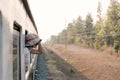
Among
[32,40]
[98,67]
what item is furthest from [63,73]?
[32,40]

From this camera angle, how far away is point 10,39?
281 centimetres

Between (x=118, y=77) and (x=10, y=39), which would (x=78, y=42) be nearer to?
(x=118, y=77)

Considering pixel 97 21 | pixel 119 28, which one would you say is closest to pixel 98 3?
pixel 97 21

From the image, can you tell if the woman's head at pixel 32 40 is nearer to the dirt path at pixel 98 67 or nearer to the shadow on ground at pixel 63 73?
the shadow on ground at pixel 63 73

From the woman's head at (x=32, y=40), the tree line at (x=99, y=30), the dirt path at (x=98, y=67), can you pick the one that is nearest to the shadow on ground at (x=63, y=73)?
the dirt path at (x=98, y=67)

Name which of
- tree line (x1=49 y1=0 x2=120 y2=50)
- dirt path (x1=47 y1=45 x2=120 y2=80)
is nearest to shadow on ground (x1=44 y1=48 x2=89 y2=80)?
dirt path (x1=47 y1=45 x2=120 y2=80)

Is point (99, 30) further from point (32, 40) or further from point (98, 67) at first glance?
point (32, 40)

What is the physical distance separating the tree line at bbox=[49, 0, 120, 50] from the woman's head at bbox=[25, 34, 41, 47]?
3341cm

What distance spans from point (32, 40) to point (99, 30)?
5416cm

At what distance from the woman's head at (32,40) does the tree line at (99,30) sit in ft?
110

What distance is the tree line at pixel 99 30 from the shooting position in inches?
1700

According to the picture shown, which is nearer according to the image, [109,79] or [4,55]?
[4,55]

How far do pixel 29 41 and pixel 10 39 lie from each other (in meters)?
1.60

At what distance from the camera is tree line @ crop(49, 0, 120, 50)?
43.2 m
